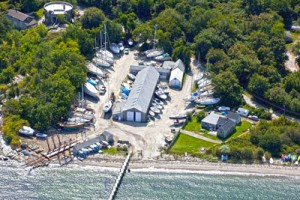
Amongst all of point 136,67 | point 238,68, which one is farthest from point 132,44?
point 238,68

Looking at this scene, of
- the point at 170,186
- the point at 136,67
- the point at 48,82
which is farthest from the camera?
the point at 136,67

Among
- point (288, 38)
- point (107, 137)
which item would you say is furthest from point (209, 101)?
point (288, 38)

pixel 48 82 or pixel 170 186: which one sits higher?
pixel 48 82

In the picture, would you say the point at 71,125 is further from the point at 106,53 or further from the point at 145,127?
the point at 106,53

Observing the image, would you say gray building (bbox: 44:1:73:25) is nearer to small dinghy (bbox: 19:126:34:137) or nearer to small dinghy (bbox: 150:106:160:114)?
small dinghy (bbox: 150:106:160:114)

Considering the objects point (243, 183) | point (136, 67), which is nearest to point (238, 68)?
point (136, 67)

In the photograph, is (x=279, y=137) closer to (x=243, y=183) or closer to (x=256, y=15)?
(x=243, y=183)

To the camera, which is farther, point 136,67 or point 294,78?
point 136,67

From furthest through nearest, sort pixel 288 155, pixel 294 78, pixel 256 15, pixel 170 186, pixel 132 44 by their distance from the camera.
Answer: pixel 256 15 → pixel 132 44 → pixel 294 78 → pixel 288 155 → pixel 170 186
